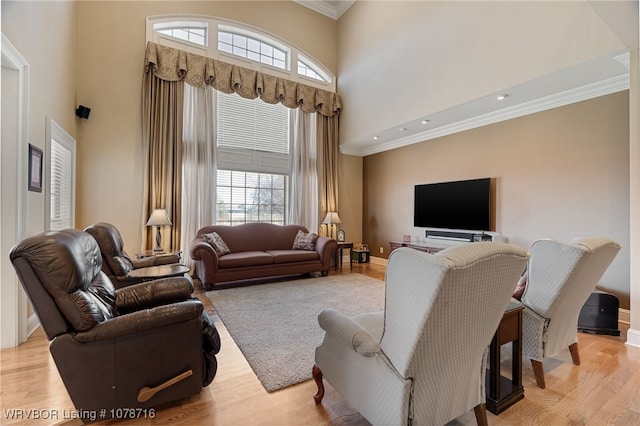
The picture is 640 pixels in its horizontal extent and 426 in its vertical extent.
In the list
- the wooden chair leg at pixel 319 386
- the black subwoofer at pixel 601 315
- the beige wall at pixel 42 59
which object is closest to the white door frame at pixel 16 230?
the beige wall at pixel 42 59

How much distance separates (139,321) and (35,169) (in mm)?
2255

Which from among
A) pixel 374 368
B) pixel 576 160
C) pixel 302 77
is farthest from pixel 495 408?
pixel 302 77

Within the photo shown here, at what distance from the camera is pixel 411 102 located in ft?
15.4

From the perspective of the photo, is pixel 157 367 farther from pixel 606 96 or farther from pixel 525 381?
pixel 606 96

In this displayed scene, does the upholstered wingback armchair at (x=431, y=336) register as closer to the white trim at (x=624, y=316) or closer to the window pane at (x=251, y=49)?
the white trim at (x=624, y=316)

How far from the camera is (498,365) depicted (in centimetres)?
169

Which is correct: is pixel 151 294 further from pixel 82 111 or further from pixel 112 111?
pixel 112 111

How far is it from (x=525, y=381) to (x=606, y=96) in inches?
134

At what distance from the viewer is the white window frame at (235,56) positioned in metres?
4.85

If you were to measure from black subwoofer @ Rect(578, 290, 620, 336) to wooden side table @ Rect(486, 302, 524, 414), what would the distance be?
1.74 meters

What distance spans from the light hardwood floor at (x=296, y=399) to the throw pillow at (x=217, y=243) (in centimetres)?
239

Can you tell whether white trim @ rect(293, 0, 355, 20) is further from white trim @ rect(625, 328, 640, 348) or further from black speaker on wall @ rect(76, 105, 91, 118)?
white trim @ rect(625, 328, 640, 348)

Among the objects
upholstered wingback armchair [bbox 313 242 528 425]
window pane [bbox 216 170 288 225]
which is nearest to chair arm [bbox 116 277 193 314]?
upholstered wingback armchair [bbox 313 242 528 425]

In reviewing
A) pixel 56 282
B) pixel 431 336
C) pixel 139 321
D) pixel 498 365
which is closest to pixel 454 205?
pixel 498 365
